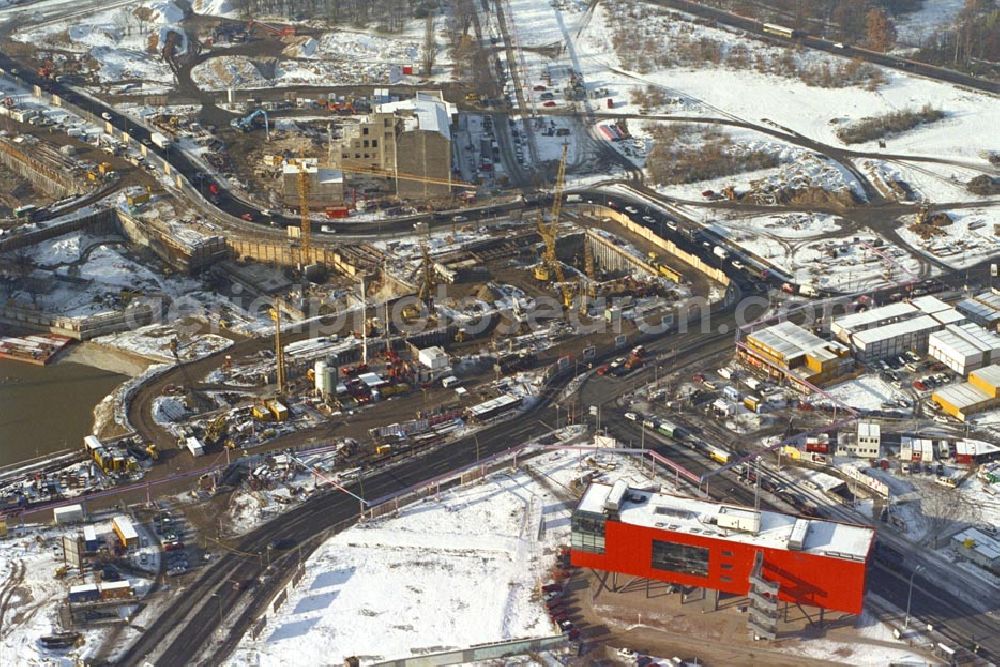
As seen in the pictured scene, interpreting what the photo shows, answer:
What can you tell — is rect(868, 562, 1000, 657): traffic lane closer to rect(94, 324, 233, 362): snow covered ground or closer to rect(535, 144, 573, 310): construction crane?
rect(535, 144, 573, 310): construction crane

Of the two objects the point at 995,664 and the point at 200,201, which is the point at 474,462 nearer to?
the point at 995,664

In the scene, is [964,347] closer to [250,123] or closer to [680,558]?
[680,558]

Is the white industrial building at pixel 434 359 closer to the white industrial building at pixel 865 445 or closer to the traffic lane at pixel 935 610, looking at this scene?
the white industrial building at pixel 865 445

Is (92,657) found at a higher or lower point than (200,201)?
→ lower

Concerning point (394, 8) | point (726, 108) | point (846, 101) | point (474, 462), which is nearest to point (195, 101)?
point (394, 8)

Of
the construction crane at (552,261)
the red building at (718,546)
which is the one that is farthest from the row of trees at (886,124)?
the red building at (718,546)
